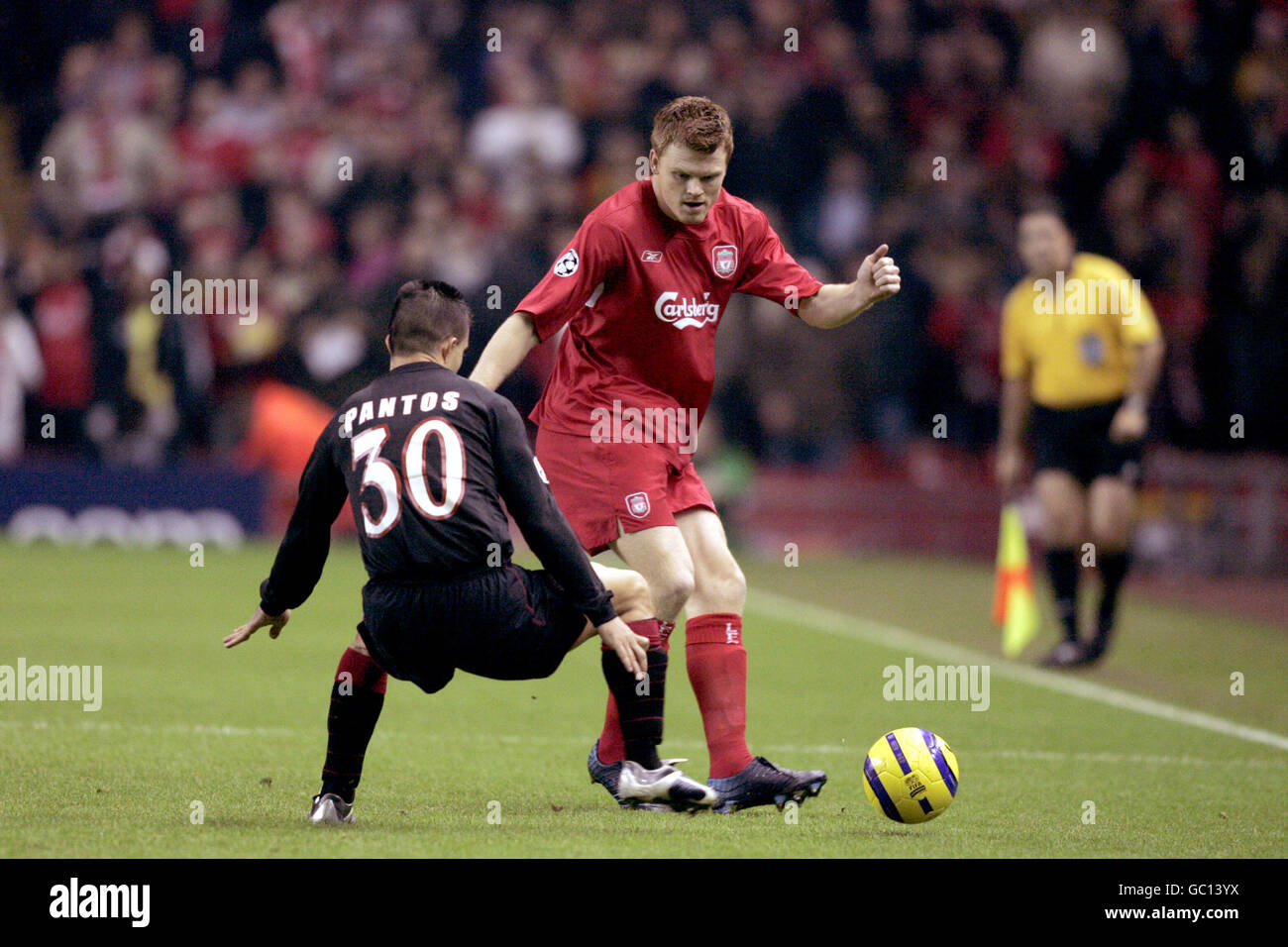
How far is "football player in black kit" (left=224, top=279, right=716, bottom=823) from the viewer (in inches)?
209

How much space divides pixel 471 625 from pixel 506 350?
102cm

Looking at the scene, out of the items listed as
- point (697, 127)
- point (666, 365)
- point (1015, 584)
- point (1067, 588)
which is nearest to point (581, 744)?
point (666, 365)

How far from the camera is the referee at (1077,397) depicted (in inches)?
424

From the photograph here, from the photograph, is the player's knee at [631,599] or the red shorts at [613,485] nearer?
the player's knee at [631,599]

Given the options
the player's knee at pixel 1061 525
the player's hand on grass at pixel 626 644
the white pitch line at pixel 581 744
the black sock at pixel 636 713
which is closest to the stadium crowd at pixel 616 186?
the player's knee at pixel 1061 525

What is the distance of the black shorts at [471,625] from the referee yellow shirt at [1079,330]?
614 centimetres

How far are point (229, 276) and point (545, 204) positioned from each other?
3.04 metres

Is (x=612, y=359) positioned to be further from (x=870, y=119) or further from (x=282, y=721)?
(x=870, y=119)

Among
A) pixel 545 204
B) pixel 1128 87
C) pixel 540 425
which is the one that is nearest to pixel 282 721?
pixel 540 425

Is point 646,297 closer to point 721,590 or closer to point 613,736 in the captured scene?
point 721,590

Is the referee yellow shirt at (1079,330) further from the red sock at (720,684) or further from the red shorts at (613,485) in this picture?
the red sock at (720,684)

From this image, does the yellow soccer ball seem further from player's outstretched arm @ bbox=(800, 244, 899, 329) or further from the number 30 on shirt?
the number 30 on shirt

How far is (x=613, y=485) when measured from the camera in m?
6.27

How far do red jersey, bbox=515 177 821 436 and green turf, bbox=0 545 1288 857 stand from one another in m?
1.38
